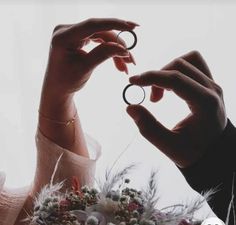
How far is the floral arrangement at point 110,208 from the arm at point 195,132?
0.04 metres

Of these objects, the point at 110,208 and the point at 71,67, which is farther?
the point at 71,67

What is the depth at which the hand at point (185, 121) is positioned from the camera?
59 cm

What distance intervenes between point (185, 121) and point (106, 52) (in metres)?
0.14

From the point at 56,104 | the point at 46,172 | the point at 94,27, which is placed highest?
the point at 94,27

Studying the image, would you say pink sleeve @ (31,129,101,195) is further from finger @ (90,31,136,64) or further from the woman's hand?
finger @ (90,31,136,64)

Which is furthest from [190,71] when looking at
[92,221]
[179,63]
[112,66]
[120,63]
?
[112,66]

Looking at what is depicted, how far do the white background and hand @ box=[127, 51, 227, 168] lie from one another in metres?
0.37

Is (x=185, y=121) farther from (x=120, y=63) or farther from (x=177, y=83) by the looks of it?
(x=120, y=63)

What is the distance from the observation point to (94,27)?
65cm

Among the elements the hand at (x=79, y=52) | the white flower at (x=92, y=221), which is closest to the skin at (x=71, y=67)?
the hand at (x=79, y=52)

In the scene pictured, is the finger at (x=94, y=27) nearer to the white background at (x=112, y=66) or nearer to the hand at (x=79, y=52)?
the hand at (x=79, y=52)

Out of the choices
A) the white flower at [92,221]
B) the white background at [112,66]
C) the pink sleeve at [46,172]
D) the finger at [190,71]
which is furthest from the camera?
the white background at [112,66]

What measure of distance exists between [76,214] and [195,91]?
0.68 feet

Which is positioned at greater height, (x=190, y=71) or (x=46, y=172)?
(x=190, y=71)
